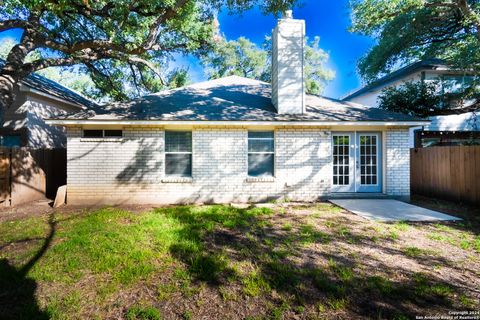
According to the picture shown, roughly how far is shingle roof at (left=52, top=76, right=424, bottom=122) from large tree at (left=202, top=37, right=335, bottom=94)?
17.3m

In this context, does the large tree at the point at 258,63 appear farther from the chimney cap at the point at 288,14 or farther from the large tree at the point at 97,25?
the chimney cap at the point at 288,14

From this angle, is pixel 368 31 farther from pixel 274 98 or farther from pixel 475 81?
pixel 274 98

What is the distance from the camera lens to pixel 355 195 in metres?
9.09

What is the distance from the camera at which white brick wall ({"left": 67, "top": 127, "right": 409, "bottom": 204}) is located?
8.45 metres

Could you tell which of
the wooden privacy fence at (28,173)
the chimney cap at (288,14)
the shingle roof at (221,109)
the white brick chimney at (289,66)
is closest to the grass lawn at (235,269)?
the wooden privacy fence at (28,173)

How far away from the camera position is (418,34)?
13797 mm

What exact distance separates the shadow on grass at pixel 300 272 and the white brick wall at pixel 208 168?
2.96 metres

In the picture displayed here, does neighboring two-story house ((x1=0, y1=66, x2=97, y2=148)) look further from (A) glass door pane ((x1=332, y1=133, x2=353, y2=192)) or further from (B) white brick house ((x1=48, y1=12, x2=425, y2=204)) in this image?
(A) glass door pane ((x1=332, y1=133, x2=353, y2=192))

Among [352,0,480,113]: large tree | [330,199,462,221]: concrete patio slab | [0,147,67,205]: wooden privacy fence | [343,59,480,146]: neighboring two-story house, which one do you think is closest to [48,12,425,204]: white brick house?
[330,199,462,221]: concrete patio slab

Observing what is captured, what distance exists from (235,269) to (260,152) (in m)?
5.45

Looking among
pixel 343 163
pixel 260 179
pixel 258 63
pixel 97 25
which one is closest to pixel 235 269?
pixel 260 179

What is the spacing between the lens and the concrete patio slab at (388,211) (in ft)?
21.6

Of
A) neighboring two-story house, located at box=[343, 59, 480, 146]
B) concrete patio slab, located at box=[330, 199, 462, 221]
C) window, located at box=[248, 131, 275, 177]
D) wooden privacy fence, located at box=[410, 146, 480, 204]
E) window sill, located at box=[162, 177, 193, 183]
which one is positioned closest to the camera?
concrete patio slab, located at box=[330, 199, 462, 221]

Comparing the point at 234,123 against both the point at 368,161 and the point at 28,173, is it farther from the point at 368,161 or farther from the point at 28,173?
the point at 28,173
